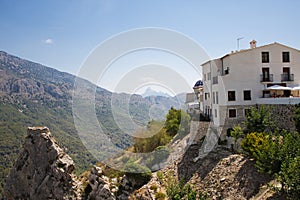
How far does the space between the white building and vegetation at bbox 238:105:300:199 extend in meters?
2.32

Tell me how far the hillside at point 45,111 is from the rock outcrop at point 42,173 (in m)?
8.89

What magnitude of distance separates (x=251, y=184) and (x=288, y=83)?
1253 cm

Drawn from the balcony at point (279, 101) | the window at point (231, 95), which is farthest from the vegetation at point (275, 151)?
the window at point (231, 95)

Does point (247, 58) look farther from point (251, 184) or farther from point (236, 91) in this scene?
point (251, 184)

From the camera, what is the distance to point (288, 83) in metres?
24.9

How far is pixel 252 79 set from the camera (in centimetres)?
2466

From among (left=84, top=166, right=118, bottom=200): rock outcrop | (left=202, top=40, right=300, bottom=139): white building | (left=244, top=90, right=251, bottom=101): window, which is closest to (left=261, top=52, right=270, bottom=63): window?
(left=202, top=40, right=300, bottom=139): white building

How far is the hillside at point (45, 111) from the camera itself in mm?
49559

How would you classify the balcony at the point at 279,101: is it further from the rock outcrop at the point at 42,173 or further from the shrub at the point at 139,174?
the rock outcrop at the point at 42,173

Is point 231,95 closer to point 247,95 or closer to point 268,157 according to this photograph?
point 247,95

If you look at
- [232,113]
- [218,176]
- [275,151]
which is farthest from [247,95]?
[275,151]

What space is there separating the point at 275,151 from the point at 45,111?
5544 inches

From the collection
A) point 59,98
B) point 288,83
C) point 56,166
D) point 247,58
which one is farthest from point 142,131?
point 59,98

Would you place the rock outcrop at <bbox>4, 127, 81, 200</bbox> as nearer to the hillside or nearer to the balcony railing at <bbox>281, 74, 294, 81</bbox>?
the hillside
